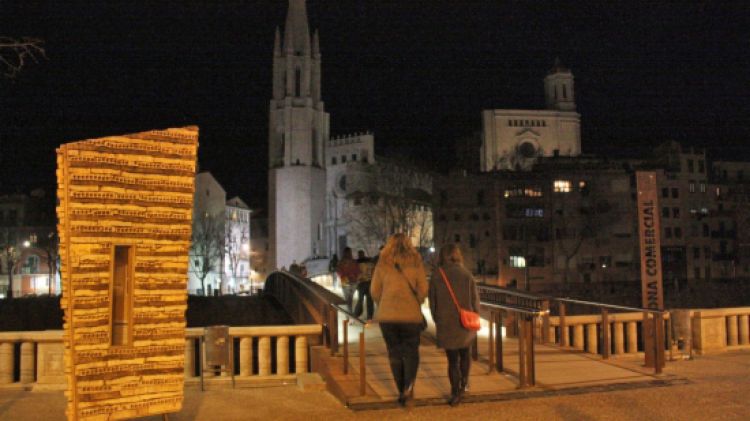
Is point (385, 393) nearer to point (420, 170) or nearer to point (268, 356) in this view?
point (268, 356)

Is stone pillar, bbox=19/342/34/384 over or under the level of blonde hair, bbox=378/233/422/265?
under

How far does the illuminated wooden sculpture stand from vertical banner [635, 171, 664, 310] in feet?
29.2

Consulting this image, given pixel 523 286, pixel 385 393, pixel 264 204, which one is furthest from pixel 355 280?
pixel 264 204

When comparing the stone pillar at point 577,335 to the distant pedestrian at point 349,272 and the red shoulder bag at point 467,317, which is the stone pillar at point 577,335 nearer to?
the distant pedestrian at point 349,272

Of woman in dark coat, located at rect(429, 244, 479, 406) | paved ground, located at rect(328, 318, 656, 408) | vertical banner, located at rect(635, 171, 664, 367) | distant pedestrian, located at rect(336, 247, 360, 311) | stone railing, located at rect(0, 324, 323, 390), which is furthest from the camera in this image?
distant pedestrian, located at rect(336, 247, 360, 311)

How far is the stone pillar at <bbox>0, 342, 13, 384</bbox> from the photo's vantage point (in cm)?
1031

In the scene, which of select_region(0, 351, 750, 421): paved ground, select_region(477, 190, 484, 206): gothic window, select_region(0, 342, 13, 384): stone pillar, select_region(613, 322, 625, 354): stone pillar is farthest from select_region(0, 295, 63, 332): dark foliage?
select_region(477, 190, 484, 206): gothic window

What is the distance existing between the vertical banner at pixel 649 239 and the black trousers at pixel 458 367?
227 inches

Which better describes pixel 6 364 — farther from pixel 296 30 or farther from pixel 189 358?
pixel 296 30

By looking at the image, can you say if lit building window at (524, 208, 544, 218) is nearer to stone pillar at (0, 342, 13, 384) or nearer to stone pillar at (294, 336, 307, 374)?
stone pillar at (294, 336, 307, 374)

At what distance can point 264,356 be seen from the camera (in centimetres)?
1132

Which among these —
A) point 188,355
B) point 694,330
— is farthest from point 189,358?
point 694,330

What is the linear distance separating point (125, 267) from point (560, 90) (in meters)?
98.2

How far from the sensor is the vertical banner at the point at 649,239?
1290 centimetres
